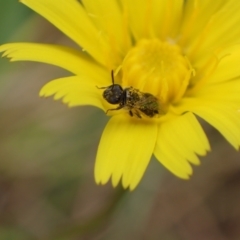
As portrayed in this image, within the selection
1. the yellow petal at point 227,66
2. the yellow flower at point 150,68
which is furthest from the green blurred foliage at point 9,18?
the yellow petal at point 227,66

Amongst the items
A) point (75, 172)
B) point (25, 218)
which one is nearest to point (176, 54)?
point (75, 172)

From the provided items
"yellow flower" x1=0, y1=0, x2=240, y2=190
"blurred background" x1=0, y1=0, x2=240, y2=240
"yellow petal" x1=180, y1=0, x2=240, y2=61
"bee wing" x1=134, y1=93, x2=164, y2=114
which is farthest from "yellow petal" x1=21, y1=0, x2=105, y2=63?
"blurred background" x1=0, y1=0, x2=240, y2=240

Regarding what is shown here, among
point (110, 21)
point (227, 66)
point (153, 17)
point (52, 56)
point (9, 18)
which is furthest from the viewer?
point (9, 18)

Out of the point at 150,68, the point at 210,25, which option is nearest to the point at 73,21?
the point at 150,68

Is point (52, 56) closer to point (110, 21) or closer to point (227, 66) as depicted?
point (110, 21)

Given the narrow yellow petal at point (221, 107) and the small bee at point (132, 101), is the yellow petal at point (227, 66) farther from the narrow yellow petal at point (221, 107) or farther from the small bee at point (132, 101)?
the small bee at point (132, 101)

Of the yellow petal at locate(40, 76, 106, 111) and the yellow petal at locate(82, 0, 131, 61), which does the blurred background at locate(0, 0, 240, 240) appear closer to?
the yellow petal at locate(82, 0, 131, 61)
